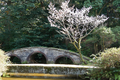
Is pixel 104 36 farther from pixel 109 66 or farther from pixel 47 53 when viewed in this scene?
pixel 109 66

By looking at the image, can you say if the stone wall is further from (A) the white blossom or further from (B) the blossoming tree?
(A) the white blossom

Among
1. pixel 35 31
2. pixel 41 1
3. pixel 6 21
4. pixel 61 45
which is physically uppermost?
pixel 41 1

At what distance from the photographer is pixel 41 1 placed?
1855 centimetres

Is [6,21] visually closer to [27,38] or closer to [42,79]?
A: [27,38]

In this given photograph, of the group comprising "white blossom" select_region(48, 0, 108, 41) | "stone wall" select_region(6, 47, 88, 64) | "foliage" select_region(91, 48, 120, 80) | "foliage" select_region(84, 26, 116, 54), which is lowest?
"foliage" select_region(91, 48, 120, 80)

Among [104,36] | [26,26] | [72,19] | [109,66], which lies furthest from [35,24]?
[109,66]

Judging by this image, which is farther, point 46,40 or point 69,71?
point 46,40

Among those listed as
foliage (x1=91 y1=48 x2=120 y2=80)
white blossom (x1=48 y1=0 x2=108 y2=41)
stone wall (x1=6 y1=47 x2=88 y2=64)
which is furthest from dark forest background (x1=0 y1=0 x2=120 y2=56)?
foliage (x1=91 y1=48 x2=120 y2=80)

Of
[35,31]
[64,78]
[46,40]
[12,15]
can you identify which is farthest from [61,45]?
[64,78]

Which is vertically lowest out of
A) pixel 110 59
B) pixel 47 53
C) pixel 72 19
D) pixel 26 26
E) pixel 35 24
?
pixel 110 59

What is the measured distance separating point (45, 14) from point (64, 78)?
38.3ft

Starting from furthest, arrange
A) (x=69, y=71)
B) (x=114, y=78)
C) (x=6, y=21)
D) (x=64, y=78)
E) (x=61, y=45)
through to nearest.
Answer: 1. (x=6, y=21)
2. (x=61, y=45)
3. (x=64, y=78)
4. (x=69, y=71)
5. (x=114, y=78)

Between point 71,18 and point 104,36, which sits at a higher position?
point 71,18

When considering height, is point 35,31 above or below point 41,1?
below
